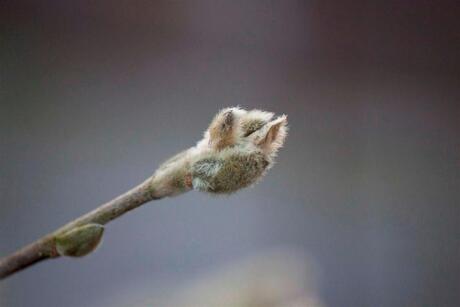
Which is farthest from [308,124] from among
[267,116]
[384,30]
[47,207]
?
[267,116]

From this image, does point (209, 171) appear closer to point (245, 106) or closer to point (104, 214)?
point (104, 214)

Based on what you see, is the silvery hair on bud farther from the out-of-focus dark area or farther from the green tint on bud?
the out-of-focus dark area

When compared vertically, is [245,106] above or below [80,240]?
above

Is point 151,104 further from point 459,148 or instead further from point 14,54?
point 459,148

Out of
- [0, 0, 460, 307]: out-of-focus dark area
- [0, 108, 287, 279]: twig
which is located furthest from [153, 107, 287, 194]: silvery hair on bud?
[0, 0, 460, 307]: out-of-focus dark area

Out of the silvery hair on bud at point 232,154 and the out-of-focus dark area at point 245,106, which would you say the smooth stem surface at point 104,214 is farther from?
the out-of-focus dark area at point 245,106

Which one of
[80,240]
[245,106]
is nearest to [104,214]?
[80,240]

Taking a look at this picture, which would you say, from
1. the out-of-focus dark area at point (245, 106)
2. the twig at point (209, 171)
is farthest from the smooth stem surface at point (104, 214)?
the out-of-focus dark area at point (245, 106)
